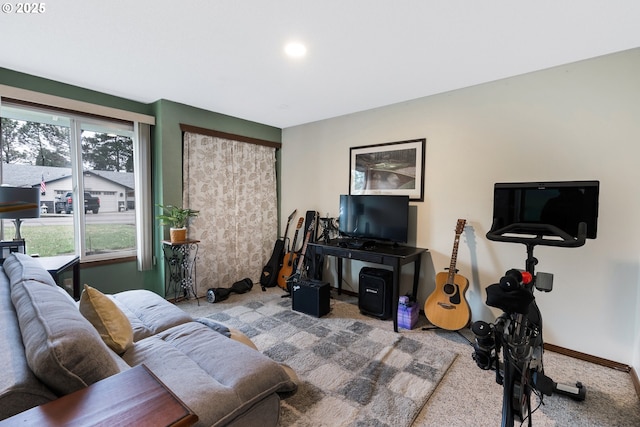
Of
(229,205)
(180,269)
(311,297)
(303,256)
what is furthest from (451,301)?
(180,269)

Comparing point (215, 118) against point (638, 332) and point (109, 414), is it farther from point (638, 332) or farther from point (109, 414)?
point (638, 332)

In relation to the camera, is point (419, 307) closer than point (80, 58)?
No

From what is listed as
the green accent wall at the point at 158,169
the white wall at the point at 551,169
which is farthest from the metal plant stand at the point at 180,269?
the white wall at the point at 551,169

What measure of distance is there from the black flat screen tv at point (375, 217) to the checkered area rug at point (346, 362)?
0.89 meters

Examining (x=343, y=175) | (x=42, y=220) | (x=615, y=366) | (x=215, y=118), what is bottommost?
(x=615, y=366)

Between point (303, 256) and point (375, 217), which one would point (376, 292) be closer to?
point (375, 217)

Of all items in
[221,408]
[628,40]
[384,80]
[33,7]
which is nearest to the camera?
[221,408]

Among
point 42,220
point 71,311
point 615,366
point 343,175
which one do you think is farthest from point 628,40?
point 42,220

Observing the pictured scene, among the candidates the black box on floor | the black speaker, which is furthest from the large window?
the black speaker

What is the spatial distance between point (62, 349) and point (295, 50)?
219 centimetres

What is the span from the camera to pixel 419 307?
125 inches

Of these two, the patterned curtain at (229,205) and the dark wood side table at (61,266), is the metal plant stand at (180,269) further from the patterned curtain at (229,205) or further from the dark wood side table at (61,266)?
the dark wood side table at (61,266)

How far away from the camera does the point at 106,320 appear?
1476 mm

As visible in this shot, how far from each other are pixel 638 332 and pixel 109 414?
10.3ft
